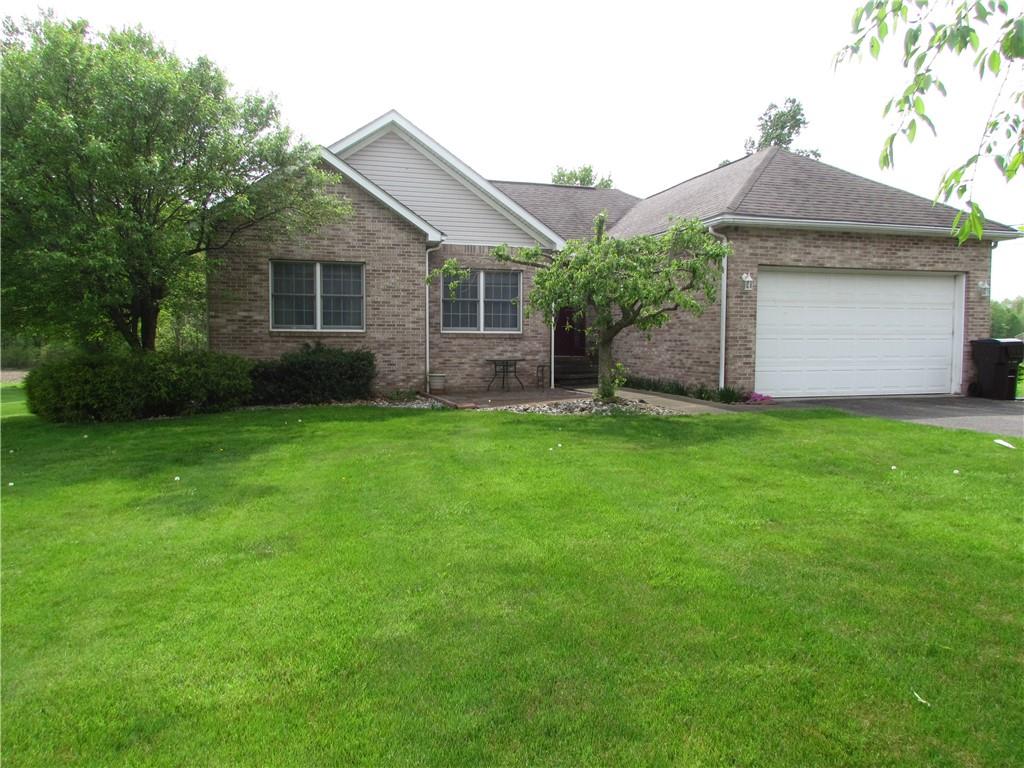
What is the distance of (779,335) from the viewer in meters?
14.1

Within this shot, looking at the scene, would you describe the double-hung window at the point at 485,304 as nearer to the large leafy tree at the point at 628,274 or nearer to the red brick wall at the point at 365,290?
the red brick wall at the point at 365,290

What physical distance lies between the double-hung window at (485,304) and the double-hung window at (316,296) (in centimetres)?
215

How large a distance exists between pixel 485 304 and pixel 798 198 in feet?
24.4

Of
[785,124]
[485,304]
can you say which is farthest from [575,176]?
[485,304]

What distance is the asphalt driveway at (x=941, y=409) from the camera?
10438 mm

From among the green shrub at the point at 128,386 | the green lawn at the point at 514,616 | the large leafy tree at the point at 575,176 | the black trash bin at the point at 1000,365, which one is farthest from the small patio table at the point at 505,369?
the large leafy tree at the point at 575,176

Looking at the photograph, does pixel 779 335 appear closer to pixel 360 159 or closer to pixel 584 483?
pixel 584 483

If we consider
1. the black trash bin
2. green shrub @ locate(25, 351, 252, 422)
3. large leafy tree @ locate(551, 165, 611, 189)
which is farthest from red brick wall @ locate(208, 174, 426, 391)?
large leafy tree @ locate(551, 165, 611, 189)

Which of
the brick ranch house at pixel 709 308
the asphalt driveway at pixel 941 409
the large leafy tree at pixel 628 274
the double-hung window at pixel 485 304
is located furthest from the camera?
the double-hung window at pixel 485 304

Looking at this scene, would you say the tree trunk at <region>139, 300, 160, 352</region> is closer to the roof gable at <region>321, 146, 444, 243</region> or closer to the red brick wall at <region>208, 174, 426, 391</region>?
the red brick wall at <region>208, 174, 426, 391</region>

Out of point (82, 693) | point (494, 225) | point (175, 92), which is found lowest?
point (82, 693)

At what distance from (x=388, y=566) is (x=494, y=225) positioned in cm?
1346

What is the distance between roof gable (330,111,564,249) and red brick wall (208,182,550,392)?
802 millimetres

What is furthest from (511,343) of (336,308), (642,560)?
(642,560)
